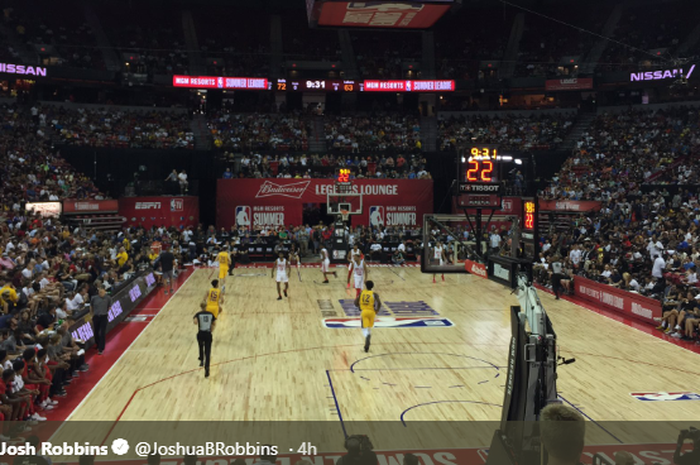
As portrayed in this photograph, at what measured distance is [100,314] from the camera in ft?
45.0

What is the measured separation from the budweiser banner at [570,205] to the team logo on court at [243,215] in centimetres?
1674

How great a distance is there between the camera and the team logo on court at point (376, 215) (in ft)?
115

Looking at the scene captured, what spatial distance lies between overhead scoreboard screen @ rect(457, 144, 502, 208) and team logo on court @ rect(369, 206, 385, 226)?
21.7m

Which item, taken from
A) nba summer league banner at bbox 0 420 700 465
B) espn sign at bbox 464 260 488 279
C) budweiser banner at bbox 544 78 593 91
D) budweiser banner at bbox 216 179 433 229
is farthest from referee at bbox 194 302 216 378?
budweiser banner at bbox 544 78 593 91

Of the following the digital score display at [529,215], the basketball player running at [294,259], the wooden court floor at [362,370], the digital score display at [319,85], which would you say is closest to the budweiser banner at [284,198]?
the basketball player running at [294,259]

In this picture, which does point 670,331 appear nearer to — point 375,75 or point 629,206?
point 629,206

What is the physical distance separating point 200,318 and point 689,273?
14984mm

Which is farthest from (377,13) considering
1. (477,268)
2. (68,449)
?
(68,449)

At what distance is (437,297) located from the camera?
21703mm

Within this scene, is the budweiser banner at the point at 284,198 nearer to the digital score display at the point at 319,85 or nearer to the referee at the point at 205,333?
the digital score display at the point at 319,85

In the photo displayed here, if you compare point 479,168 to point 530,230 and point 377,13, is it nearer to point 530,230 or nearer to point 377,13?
point 530,230

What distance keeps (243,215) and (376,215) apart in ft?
25.3

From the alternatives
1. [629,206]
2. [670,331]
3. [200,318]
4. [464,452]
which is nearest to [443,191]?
[629,206]

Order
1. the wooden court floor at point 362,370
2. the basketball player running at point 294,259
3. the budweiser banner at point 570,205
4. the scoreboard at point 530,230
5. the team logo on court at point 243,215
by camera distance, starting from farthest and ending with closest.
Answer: the team logo on court at point 243,215 < the budweiser banner at point 570,205 < the basketball player running at point 294,259 < the wooden court floor at point 362,370 < the scoreboard at point 530,230
